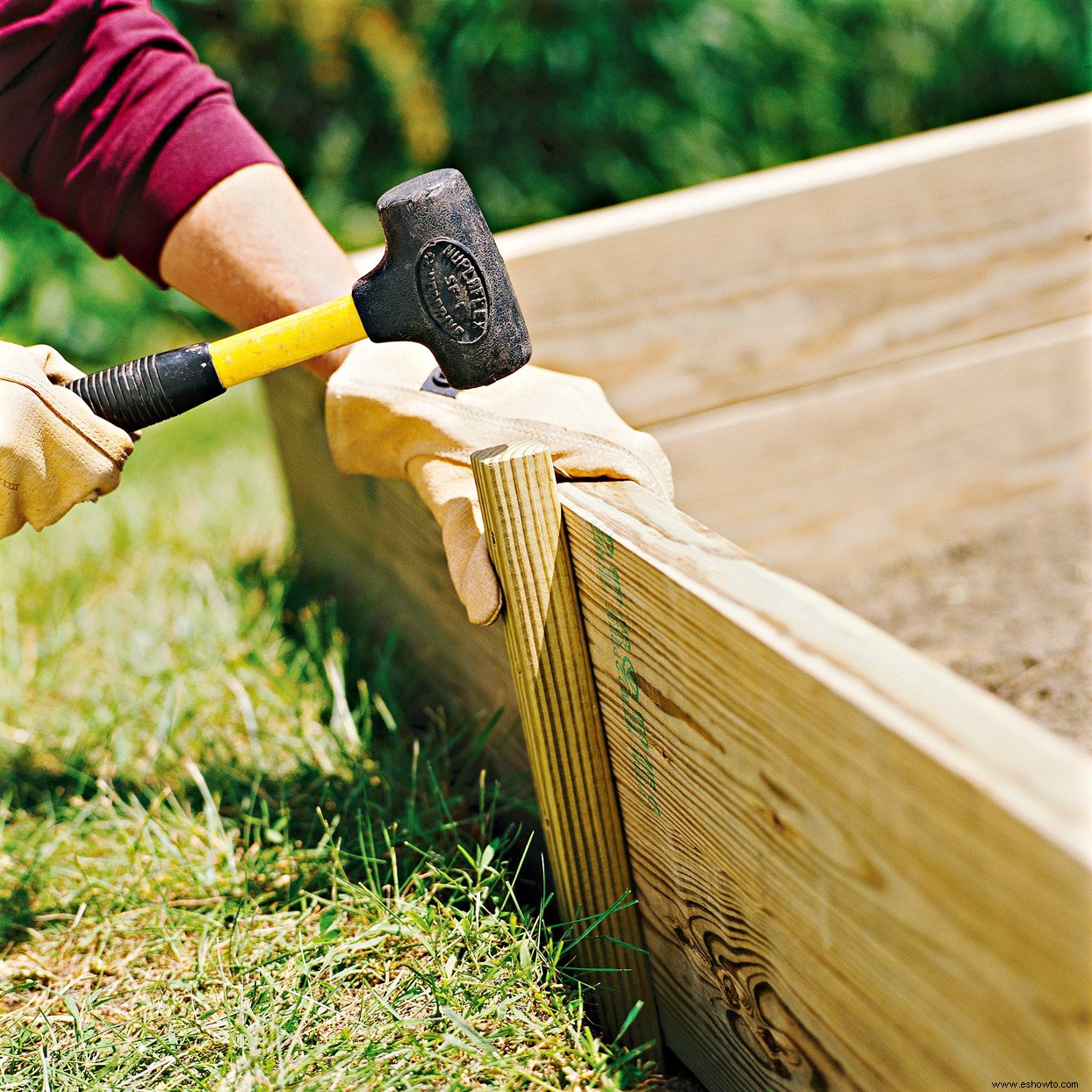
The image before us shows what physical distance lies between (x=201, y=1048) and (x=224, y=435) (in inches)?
121

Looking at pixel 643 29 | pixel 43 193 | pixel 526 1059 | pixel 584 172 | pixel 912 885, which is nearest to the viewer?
pixel 912 885

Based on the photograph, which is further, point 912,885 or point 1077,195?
point 1077,195

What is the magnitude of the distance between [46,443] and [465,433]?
491mm

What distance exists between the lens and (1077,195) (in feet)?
7.39

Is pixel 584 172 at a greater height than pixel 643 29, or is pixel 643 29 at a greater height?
pixel 643 29

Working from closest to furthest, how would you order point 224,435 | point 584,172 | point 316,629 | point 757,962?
point 757,962 → point 316,629 → point 224,435 → point 584,172

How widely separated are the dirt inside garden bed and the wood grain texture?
93 cm

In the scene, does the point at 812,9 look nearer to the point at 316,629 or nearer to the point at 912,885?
the point at 316,629

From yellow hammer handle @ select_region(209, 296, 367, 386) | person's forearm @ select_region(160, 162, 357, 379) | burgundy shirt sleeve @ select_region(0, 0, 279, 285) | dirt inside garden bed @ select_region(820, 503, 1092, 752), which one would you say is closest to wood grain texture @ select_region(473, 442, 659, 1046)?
yellow hammer handle @ select_region(209, 296, 367, 386)

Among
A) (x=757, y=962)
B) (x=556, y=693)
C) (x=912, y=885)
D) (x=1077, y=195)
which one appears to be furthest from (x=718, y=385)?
(x=912, y=885)

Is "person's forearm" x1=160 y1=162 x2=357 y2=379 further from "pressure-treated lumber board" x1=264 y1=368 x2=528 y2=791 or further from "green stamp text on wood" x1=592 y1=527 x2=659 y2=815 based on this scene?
"green stamp text on wood" x1=592 y1=527 x2=659 y2=815

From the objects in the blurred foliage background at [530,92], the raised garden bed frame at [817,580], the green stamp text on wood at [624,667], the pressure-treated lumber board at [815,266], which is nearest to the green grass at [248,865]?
the raised garden bed frame at [817,580]

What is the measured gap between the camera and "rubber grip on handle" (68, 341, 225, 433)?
49.3 inches

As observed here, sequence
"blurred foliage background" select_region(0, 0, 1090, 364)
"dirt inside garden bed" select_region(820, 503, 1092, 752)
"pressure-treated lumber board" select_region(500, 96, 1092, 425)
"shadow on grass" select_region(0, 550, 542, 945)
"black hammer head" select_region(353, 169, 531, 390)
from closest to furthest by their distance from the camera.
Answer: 1. "black hammer head" select_region(353, 169, 531, 390)
2. "shadow on grass" select_region(0, 550, 542, 945)
3. "dirt inside garden bed" select_region(820, 503, 1092, 752)
4. "pressure-treated lumber board" select_region(500, 96, 1092, 425)
5. "blurred foliage background" select_region(0, 0, 1090, 364)
